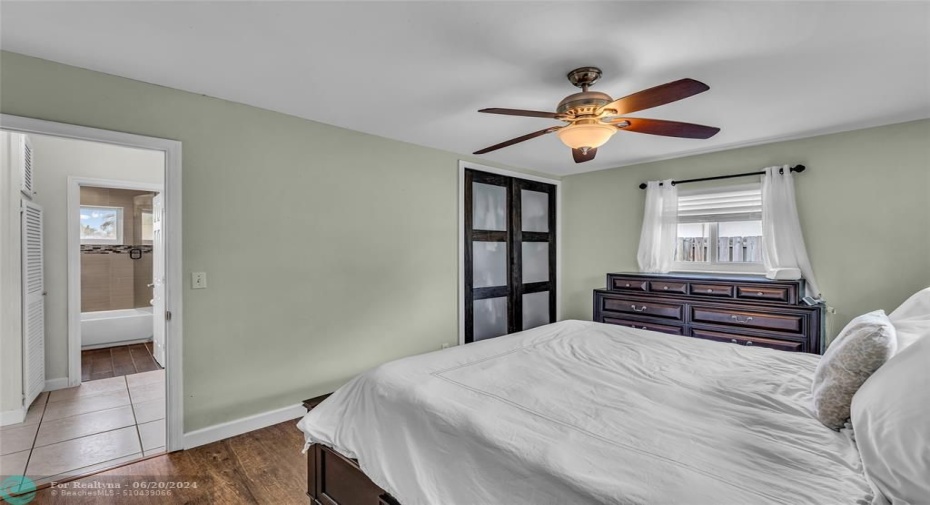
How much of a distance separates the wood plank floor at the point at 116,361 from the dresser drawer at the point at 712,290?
5.54 meters

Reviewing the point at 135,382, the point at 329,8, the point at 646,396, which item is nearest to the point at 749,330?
the point at 646,396

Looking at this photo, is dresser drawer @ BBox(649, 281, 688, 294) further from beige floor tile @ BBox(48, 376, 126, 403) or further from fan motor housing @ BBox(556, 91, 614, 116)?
beige floor tile @ BBox(48, 376, 126, 403)

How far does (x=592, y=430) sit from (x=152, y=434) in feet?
10.1

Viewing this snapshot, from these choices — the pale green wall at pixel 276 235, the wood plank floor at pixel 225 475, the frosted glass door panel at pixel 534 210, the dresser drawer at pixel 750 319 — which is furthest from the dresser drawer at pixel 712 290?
the wood plank floor at pixel 225 475

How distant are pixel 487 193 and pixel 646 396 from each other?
10.6 ft

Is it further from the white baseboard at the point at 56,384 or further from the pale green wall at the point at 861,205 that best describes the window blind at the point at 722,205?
the white baseboard at the point at 56,384

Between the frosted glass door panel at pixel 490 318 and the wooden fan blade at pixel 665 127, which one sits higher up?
the wooden fan blade at pixel 665 127

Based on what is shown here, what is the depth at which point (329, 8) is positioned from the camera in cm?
173

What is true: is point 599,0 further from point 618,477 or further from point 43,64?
point 43,64

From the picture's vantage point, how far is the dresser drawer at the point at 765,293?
3.30m

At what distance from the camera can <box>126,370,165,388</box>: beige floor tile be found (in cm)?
388

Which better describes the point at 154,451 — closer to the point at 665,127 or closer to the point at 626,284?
the point at 665,127

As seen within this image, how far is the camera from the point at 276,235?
2.98 metres

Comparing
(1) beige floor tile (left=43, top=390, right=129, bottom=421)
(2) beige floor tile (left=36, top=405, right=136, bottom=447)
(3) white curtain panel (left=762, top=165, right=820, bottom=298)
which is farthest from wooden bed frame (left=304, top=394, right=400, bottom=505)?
(3) white curtain panel (left=762, top=165, right=820, bottom=298)
